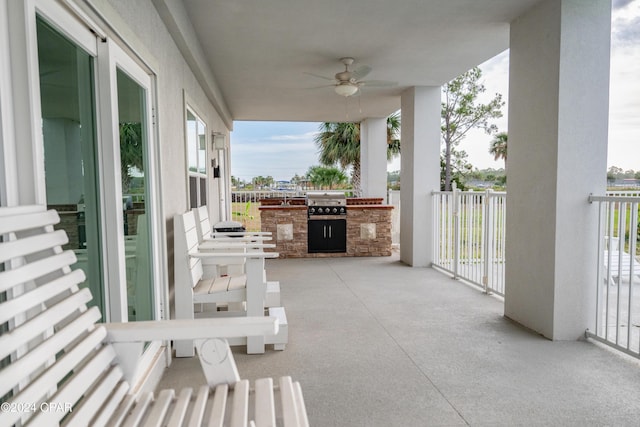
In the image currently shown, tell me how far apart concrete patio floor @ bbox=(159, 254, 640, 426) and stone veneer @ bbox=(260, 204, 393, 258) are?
2861 mm

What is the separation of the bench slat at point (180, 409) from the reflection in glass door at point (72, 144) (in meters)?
0.72

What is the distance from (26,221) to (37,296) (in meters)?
0.19

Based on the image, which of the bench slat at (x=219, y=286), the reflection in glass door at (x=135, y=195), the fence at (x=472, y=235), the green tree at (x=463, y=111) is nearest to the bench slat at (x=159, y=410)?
the reflection in glass door at (x=135, y=195)

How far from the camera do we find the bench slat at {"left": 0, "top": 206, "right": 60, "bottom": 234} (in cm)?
96

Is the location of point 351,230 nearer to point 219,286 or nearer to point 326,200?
point 326,200

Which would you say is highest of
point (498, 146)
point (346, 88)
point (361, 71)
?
point (498, 146)

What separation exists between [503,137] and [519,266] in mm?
15049

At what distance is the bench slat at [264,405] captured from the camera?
108 centimetres

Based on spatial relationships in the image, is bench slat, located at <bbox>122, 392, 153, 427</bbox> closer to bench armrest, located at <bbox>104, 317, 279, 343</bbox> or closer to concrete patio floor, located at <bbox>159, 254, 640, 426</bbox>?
bench armrest, located at <bbox>104, 317, 279, 343</bbox>

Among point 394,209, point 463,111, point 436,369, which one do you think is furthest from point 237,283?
point 463,111

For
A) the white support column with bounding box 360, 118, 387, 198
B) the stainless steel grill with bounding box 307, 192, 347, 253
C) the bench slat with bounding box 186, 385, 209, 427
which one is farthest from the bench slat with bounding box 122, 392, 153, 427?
the white support column with bounding box 360, 118, 387, 198

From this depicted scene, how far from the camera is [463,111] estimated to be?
45.3ft

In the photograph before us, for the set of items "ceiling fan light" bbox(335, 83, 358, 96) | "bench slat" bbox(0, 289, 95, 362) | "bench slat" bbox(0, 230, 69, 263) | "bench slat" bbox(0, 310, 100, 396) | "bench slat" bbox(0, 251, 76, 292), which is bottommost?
"bench slat" bbox(0, 310, 100, 396)

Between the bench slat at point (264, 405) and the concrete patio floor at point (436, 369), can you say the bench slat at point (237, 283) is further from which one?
the bench slat at point (264, 405)
